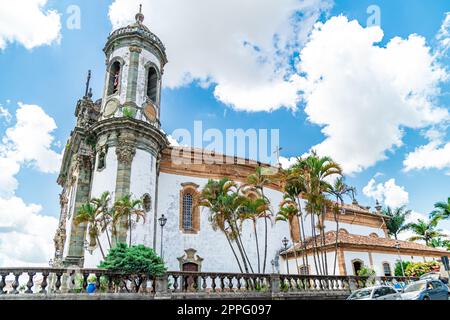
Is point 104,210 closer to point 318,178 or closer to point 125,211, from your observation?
point 125,211

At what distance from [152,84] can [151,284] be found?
51.6ft

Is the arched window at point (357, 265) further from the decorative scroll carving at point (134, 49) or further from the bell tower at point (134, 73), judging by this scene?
the decorative scroll carving at point (134, 49)

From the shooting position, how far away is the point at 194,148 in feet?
99.3

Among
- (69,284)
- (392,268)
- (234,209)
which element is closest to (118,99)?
(234,209)

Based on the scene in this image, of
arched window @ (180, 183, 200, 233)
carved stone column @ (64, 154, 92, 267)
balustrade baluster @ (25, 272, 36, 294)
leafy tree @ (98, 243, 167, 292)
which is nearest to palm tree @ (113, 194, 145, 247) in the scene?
leafy tree @ (98, 243, 167, 292)

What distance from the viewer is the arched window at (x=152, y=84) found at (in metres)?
25.7

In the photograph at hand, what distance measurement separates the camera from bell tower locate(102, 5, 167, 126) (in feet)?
77.3

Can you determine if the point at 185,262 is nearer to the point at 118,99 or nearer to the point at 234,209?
the point at 234,209

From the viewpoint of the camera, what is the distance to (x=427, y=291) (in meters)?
14.0

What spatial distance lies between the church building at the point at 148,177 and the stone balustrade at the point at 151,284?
4820 millimetres

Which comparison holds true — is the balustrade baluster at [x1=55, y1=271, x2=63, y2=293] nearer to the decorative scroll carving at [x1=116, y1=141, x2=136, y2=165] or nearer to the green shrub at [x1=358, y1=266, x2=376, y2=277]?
the decorative scroll carving at [x1=116, y1=141, x2=136, y2=165]

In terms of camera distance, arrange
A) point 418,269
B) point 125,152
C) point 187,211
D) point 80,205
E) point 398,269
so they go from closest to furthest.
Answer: point 125,152, point 80,205, point 187,211, point 418,269, point 398,269

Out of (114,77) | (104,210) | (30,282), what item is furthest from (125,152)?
(30,282)
